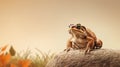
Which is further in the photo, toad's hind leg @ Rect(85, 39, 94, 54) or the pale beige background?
the pale beige background

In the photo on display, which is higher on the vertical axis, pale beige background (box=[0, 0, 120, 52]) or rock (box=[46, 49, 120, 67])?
pale beige background (box=[0, 0, 120, 52])

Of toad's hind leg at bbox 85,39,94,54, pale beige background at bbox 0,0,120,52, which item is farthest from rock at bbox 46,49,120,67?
pale beige background at bbox 0,0,120,52

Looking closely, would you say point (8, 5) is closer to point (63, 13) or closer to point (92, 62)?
point (63, 13)

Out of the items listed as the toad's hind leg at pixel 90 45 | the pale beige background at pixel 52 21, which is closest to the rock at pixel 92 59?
the toad's hind leg at pixel 90 45

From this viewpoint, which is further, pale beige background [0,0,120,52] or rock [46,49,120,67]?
pale beige background [0,0,120,52]

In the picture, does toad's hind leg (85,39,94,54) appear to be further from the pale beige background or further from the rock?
the pale beige background
